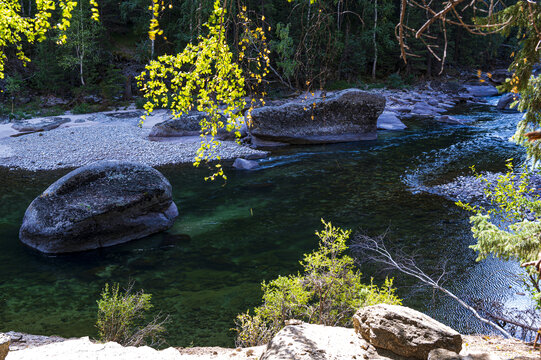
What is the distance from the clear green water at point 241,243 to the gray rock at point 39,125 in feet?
23.5

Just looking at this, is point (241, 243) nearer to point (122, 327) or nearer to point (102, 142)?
point (122, 327)

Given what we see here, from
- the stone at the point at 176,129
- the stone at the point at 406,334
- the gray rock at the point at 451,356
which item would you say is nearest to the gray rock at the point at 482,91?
the stone at the point at 176,129

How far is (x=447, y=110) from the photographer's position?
2817cm

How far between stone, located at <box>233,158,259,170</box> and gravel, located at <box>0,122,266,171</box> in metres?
1.55

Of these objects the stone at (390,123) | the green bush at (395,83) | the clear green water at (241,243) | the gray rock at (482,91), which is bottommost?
the clear green water at (241,243)

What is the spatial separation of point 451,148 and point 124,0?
34226 mm

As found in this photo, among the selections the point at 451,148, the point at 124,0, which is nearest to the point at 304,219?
the point at 451,148

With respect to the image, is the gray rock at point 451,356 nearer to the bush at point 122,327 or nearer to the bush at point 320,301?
the bush at point 320,301

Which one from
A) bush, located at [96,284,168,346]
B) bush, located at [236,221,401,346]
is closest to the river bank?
bush, located at [96,284,168,346]

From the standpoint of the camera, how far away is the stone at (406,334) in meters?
4.23

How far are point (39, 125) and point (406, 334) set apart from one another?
79.8 feet

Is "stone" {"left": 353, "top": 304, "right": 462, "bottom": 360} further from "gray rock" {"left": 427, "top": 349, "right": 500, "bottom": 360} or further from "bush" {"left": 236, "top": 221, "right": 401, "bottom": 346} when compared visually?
"bush" {"left": 236, "top": 221, "right": 401, "bottom": 346}

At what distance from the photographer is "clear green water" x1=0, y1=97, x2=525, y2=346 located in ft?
23.7

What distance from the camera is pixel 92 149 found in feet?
62.7
